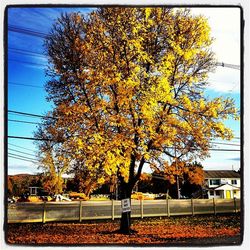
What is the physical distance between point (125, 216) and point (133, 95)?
183 centimetres

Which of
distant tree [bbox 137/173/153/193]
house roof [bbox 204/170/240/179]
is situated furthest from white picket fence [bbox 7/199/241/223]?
house roof [bbox 204/170/240/179]

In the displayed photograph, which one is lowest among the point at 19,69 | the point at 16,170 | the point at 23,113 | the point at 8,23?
the point at 16,170

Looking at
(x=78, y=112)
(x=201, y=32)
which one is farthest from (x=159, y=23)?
(x=78, y=112)

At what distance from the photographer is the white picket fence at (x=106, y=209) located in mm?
6905

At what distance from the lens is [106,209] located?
23.6 feet

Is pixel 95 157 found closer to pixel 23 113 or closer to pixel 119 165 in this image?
pixel 119 165

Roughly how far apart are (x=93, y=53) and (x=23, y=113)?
1.45 meters

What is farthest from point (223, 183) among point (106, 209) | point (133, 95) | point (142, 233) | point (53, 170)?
point (53, 170)

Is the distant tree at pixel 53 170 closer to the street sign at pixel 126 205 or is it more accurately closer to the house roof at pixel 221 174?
the street sign at pixel 126 205

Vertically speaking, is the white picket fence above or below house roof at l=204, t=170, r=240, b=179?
below

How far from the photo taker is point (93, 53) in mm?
7332

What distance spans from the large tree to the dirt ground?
298 millimetres

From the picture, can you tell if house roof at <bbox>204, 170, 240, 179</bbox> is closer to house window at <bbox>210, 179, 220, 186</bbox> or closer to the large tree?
house window at <bbox>210, 179, 220, 186</bbox>

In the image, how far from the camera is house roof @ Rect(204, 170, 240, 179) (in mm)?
6840
